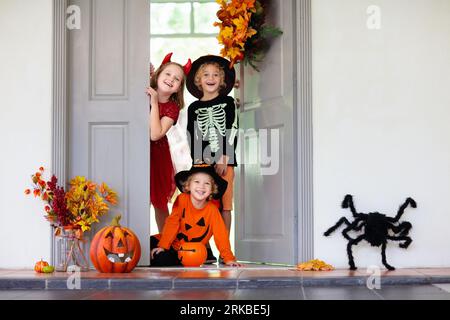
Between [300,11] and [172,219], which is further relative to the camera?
[172,219]

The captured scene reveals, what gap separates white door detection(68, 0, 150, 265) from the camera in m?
7.42

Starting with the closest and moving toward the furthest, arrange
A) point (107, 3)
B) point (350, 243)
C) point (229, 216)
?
point (350, 243) < point (107, 3) < point (229, 216)

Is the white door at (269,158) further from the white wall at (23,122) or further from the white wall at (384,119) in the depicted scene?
the white wall at (23,122)

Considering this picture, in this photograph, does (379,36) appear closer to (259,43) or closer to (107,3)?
(259,43)

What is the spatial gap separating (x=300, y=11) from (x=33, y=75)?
208 centimetres

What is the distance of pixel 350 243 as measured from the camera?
6.95m

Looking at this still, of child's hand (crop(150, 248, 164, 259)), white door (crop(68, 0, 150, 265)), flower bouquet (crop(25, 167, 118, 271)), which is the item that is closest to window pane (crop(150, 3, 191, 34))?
white door (crop(68, 0, 150, 265))

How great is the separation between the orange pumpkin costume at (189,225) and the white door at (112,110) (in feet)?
1.41

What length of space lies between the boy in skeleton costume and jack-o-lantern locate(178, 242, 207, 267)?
24.4 inches

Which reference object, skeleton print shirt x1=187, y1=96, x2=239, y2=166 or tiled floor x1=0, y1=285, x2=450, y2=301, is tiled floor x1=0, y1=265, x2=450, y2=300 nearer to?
tiled floor x1=0, y1=285, x2=450, y2=301

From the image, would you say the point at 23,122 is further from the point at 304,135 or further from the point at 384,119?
the point at 384,119

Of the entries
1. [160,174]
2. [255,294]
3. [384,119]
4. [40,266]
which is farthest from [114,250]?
[384,119]

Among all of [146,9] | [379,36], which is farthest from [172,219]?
[379,36]
